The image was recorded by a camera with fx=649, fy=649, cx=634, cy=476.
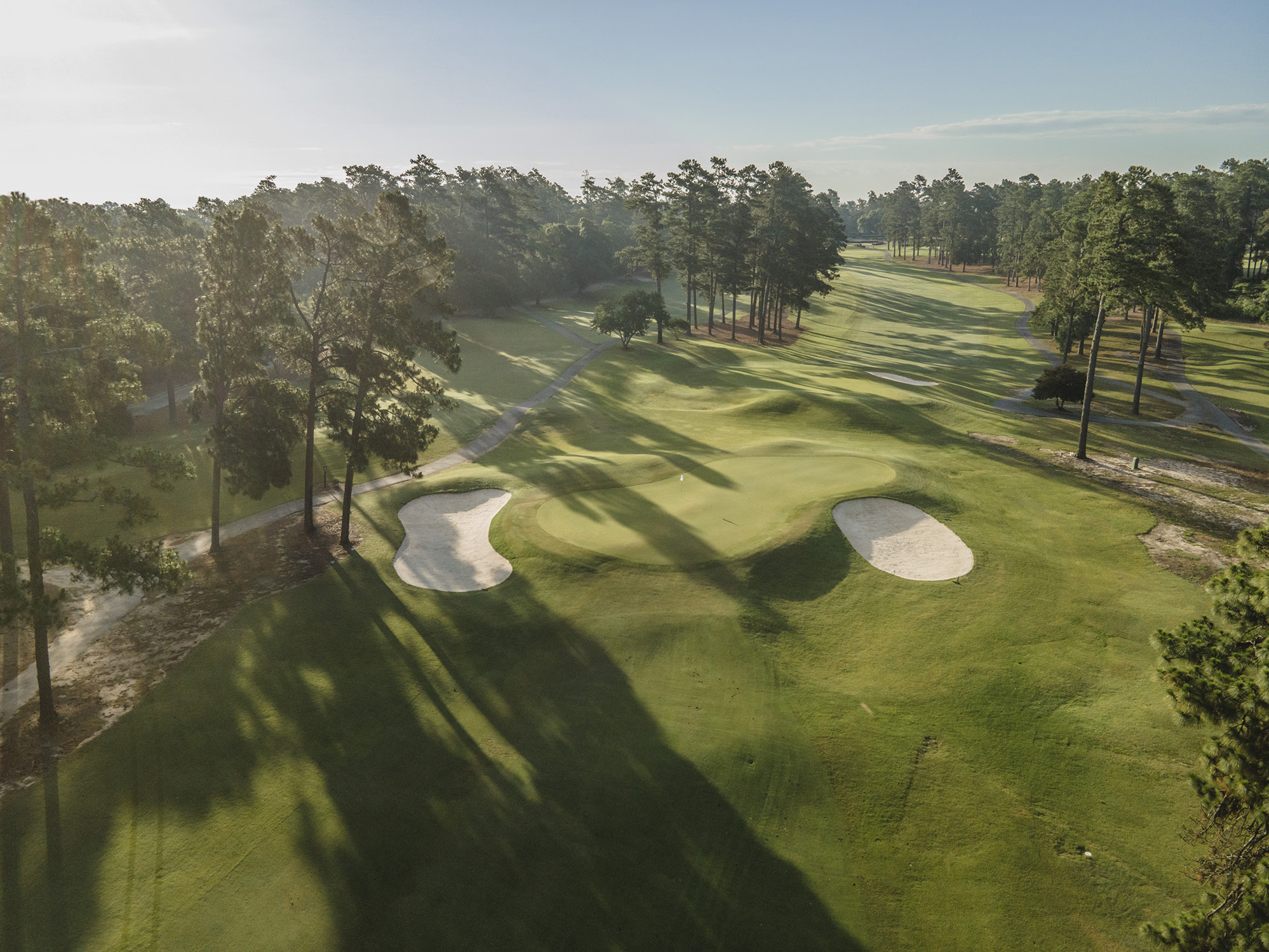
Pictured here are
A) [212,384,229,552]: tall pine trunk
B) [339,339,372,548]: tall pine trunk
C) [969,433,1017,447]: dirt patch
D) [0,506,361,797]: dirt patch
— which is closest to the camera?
[0,506,361,797]: dirt patch

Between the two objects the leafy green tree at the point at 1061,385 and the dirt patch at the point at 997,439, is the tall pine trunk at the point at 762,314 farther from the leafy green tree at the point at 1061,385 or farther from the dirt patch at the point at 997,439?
the dirt patch at the point at 997,439

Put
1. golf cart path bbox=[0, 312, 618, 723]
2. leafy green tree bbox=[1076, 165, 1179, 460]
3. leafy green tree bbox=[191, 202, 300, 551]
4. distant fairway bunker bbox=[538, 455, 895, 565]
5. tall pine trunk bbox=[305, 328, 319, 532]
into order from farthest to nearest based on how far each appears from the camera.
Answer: leafy green tree bbox=[1076, 165, 1179, 460]
tall pine trunk bbox=[305, 328, 319, 532]
leafy green tree bbox=[191, 202, 300, 551]
distant fairway bunker bbox=[538, 455, 895, 565]
golf cart path bbox=[0, 312, 618, 723]

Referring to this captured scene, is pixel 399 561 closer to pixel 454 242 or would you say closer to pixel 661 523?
pixel 661 523

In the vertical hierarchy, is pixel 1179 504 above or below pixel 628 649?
above

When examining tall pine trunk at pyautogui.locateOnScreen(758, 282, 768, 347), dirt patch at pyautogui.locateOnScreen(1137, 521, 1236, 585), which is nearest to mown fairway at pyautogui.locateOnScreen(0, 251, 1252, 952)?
dirt patch at pyautogui.locateOnScreen(1137, 521, 1236, 585)

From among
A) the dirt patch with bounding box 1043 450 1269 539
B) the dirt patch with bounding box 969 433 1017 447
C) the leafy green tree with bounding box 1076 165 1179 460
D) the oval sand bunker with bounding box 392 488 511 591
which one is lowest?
the oval sand bunker with bounding box 392 488 511 591

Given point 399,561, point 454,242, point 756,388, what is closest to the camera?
point 399,561

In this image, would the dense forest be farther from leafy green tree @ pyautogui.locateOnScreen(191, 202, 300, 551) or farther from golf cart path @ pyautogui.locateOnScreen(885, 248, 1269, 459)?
leafy green tree @ pyautogui.locateOnScreen(191, 202, 300, 551)

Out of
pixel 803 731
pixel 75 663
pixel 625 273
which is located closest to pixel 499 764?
pixel 803 731
